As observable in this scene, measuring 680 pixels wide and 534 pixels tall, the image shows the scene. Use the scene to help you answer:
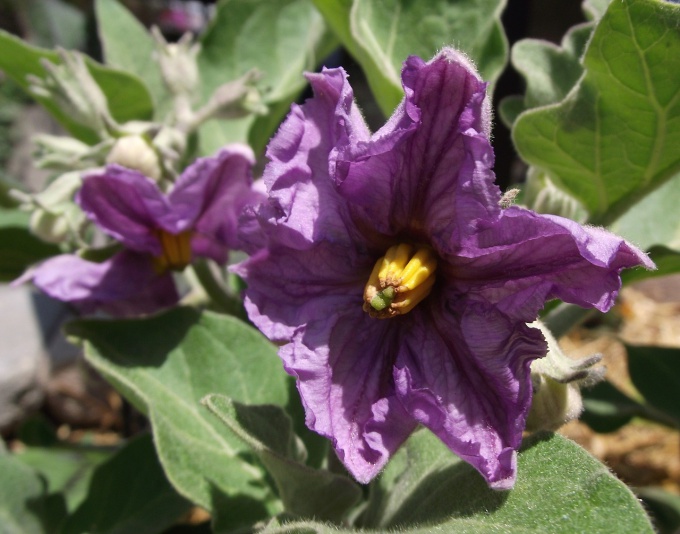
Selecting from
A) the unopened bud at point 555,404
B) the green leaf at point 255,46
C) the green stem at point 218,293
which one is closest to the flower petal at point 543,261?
the unopened bud at point 555,404

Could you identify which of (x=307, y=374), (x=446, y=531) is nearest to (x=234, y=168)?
(x=307, y=374)

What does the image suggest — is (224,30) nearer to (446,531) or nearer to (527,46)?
(527,46)

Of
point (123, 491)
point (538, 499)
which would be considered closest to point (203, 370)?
point (123, 491)

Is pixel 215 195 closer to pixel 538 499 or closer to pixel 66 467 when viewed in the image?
pixel 538 499

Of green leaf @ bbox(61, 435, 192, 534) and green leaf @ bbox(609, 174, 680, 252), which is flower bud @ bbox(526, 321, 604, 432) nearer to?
green leaf @ bbox(609, 174, 680, 252)

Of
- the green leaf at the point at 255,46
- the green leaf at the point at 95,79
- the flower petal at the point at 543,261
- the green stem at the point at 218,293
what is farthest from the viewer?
the green leaf at the point at 255,46

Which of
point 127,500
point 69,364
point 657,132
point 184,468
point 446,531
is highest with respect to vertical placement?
point 657,132

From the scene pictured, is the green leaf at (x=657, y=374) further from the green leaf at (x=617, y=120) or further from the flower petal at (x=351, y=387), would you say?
the flower petal at (x=351, y=387)
